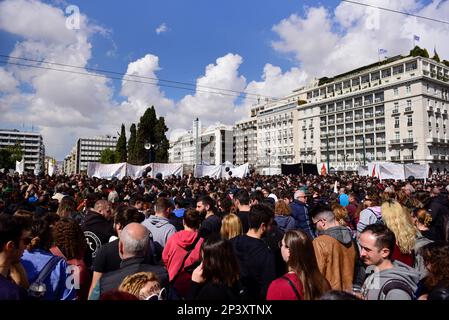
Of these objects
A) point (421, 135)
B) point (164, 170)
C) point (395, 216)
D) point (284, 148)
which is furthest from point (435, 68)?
point (395, 216)

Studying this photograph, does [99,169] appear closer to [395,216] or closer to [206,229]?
[206,229]

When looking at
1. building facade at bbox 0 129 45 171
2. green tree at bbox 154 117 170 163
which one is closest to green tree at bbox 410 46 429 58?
green tree at bbox 154 117 170 163

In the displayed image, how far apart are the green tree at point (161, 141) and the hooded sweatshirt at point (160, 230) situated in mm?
54284

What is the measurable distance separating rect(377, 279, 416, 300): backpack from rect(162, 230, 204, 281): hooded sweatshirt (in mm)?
2100

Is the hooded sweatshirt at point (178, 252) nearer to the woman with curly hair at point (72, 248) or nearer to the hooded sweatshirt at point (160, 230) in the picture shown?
the hooded sweatshirt at point (160, 230)

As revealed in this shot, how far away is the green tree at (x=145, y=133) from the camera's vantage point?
5988cm

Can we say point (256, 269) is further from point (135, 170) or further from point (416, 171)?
point (416, 171)

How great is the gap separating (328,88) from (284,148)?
22059mm

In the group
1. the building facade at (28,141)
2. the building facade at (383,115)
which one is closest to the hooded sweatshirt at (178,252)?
the building facade at (383,115)

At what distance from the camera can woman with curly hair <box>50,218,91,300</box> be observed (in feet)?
10.8

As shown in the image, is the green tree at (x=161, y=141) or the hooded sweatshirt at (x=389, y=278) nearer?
the hooded sweatshirt at (x=389, y=278)

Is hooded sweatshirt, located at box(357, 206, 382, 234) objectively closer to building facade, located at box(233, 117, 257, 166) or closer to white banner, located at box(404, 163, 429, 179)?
white banner, located at box(404, 163, 429, 179)

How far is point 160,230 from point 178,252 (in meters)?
1.06
